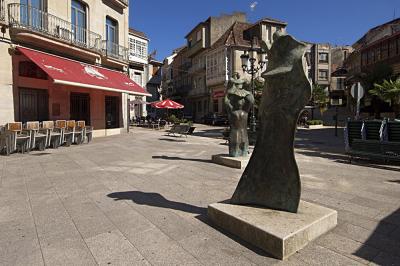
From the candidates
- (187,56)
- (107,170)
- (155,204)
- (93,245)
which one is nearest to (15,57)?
(107,170)

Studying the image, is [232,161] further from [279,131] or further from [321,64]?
[321,64]

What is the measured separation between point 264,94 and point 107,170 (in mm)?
4855

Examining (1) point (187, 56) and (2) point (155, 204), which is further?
(1) point (187, 56)

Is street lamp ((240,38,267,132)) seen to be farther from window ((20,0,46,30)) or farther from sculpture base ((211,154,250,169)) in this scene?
window ((20,0,46,30))

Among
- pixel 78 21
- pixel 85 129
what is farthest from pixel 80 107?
pixel 78 21

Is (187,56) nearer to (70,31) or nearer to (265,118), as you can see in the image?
(70,31)

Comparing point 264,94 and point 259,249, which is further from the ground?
point 264,94

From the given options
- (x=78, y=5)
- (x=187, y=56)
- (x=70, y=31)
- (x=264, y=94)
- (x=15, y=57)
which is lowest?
(x=264, y=94)

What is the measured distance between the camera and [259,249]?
314 centimetres

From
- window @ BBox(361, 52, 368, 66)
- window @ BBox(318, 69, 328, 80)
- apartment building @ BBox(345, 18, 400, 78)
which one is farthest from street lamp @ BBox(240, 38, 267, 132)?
window @ BBox(318, 69, 328, 80)

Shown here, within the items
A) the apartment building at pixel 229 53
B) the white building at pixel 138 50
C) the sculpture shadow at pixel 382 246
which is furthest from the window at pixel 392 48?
the sculpture shadow at pixel 382 246

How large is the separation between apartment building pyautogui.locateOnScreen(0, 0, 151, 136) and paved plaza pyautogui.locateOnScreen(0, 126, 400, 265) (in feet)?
18.8

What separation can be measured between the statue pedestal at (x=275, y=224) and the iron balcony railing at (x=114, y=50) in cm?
1537

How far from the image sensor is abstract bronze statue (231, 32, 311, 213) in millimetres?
3570
